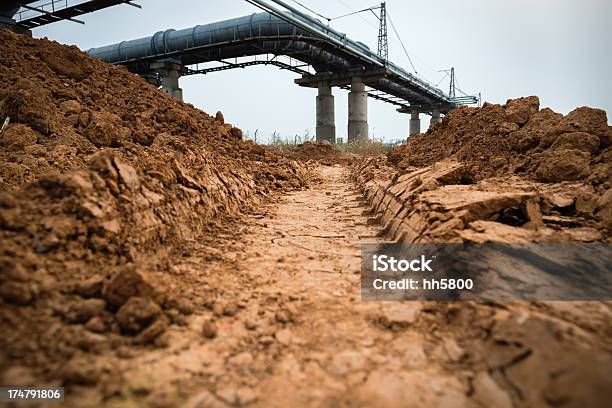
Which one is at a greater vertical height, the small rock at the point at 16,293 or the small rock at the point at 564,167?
the small rock at the point at 564,167

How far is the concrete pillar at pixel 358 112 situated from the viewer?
1630cm

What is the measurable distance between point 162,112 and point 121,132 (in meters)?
1.47

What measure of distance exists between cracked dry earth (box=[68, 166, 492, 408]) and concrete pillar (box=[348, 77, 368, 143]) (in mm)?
14758

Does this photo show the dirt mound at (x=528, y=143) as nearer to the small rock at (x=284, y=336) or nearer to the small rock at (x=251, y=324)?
the small rock at (x=284, y=336)

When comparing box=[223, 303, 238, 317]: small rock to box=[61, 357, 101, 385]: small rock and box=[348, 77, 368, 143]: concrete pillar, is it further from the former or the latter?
Answer: box=[348, 77, 368, 143]: concrete pillar

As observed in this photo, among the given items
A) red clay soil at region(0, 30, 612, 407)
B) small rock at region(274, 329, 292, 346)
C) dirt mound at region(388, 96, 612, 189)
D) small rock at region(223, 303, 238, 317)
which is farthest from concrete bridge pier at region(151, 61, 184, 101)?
small rock at region(274, 329, 292, 346)

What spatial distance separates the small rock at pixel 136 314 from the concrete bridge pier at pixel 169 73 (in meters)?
16.3

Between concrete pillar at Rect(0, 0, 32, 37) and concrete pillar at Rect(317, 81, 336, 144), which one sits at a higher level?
concrete pillar at Rect(0, 0, 32, 37)

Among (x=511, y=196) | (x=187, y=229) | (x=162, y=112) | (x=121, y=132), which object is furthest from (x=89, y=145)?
(x=511, y=196)

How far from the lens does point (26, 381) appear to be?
1.31 m

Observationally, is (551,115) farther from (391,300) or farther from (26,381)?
(26,381)

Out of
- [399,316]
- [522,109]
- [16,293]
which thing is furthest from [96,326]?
[522,109]

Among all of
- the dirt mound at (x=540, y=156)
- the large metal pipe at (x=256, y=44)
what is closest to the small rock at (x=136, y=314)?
the dirt mound at (x=540, y=156)

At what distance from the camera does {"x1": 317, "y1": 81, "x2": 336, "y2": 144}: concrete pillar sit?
16.6m
